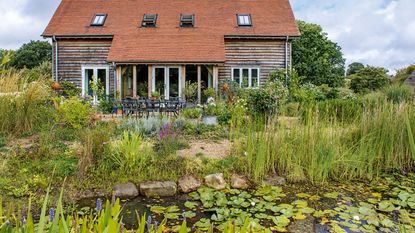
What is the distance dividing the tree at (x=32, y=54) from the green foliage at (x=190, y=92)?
31980 mm

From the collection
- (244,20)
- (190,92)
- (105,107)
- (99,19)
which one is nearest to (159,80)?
(190,92)

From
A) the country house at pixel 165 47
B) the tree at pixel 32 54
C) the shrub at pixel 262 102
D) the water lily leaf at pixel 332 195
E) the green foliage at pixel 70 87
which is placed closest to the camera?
the water lily leaf at pixel 332 195

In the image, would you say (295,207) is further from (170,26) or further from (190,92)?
→ (170,26)

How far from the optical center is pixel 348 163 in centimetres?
570

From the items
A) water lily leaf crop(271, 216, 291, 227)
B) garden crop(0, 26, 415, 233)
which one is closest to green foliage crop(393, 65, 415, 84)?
garden crop(0, 26, 415, 233)

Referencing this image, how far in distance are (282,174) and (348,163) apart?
109 cm

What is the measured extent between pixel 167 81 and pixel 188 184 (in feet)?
35.1

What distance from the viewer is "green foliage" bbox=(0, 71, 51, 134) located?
7535mm

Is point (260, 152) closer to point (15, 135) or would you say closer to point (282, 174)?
point (282, 174)

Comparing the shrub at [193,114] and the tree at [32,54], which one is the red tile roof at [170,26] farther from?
the tree at [32,54]

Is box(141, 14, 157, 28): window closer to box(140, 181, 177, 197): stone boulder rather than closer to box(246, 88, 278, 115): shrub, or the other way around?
box(246, 88, 278, 115): shrub

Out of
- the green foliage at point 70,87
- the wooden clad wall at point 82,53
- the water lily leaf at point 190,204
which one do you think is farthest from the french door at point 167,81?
the water lily leaf at point 190,204

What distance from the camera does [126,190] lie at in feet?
17.1

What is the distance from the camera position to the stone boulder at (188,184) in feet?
17.7
